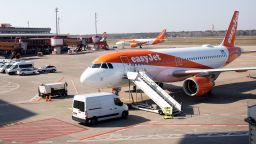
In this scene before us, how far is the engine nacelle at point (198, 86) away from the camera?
3098cm

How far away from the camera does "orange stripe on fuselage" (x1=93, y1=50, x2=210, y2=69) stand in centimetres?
3110

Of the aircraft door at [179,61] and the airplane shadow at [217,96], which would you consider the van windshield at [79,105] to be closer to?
the airplane shadow at [217,96]

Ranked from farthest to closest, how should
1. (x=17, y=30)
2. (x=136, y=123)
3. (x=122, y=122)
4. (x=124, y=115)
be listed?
(x=17, y=30) → (x=124, y=115) → (x=122, y=122) → (x=136, y=123)

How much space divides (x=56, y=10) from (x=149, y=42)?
54259mm

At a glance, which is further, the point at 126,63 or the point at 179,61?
the point at 179,61

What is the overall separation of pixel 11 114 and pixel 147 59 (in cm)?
1325

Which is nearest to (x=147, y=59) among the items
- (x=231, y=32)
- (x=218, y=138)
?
(x=218, y=138)

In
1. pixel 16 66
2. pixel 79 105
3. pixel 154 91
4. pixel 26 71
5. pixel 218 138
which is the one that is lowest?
pixel 218 138

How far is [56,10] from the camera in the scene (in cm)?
16825

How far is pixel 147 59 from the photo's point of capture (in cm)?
3334

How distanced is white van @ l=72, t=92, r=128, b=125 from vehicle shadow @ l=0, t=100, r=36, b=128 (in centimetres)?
503

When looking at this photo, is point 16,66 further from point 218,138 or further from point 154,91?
point 218,138

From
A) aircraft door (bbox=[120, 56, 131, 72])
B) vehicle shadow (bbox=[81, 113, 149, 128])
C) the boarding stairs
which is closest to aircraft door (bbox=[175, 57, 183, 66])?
the boarding stairs

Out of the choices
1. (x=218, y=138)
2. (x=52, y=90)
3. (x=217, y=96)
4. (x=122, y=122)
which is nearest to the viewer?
(x=218, y=138)
